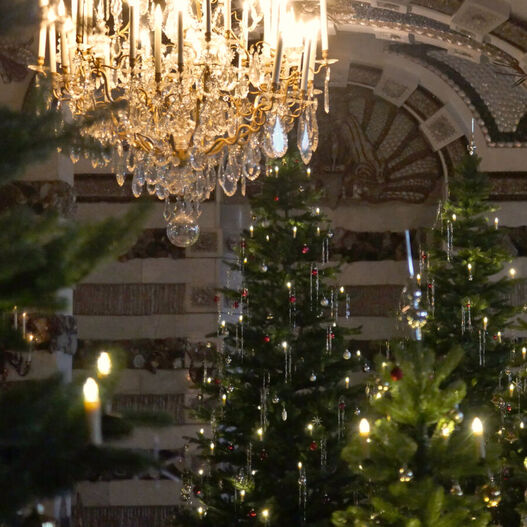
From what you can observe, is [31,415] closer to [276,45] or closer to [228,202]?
[276,45]

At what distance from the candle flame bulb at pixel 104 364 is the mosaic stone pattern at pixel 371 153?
13.9 m

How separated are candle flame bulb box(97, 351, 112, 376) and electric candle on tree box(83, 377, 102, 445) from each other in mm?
95

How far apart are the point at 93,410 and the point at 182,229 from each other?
20.8 feet

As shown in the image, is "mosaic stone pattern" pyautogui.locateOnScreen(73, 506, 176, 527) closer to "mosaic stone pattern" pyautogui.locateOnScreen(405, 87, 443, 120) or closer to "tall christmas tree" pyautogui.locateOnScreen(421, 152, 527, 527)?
"tall christmas tree" pyautogui.locateOnScreen(421, 152, 527, 527)

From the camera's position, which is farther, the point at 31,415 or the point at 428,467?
the point at 428,467

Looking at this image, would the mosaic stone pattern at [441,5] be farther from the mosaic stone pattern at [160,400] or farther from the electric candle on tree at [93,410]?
the electric candle on tree at [93,410]

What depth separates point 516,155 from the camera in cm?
1502

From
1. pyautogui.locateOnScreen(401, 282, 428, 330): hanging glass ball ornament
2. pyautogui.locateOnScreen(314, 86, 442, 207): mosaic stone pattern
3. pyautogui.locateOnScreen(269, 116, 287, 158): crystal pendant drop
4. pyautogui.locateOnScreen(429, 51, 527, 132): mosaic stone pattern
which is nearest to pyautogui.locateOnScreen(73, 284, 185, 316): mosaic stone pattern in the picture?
pyautogui.locateOnScreen(314, 86, 442, 207): mosaic stone pattern

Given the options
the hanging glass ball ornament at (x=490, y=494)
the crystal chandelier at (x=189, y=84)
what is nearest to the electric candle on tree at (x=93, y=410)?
the hanging glass ball ornament at (x=490, y=494)

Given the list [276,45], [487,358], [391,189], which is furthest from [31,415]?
[391,189]

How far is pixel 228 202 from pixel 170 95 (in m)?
8.33

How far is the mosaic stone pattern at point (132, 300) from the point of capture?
1609cm

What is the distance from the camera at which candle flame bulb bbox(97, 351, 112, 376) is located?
2.21 meters

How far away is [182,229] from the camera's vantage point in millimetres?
8375
